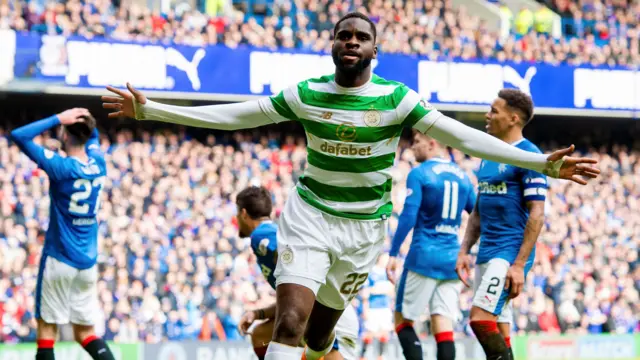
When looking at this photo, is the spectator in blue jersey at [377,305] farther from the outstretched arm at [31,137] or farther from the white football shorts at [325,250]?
the white football shorts at [325,250]

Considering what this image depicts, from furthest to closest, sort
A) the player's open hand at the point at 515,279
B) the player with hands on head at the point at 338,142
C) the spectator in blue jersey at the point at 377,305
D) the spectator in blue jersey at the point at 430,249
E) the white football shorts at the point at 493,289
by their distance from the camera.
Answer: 1. the spectator in blue jersey at the point at 377,305
2. the spectator in blue jersey at the point at 430,249
3. the white football shorts at the point at 493,289
4. the player's open hand at the point at 515,279
5. the player with hands on head at the point at 338,142

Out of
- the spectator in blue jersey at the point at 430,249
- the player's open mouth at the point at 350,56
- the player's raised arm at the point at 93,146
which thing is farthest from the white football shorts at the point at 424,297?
the player's open mouth at the point at 350,56

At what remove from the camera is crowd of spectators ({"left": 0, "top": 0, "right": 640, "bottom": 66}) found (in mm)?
19062

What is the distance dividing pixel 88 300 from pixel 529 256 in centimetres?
372

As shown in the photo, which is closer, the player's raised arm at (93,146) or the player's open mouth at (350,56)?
the player's open mouth at (350,56)

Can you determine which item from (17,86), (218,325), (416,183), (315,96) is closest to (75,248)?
(416,183)

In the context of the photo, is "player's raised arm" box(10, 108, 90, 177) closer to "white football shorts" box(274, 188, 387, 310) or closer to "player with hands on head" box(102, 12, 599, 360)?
"player with hands on head" box(102, 12, 599, 360)

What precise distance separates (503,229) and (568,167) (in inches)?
71.1

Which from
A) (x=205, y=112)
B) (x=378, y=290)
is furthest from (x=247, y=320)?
(x=378, y=290)

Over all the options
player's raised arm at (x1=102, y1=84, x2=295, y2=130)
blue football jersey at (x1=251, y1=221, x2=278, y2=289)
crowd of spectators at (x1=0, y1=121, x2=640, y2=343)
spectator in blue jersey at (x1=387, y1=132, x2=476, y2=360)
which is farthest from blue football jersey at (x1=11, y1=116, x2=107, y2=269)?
crowd of spectators at (x1=0, y1=121, x2=640, y2=343)

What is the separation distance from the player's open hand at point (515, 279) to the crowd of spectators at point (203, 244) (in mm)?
8266

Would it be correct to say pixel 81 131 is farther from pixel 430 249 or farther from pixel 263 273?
pixel 430 249

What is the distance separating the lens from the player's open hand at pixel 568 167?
496 centimetres

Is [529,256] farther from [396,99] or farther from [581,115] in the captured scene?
[581,115]
